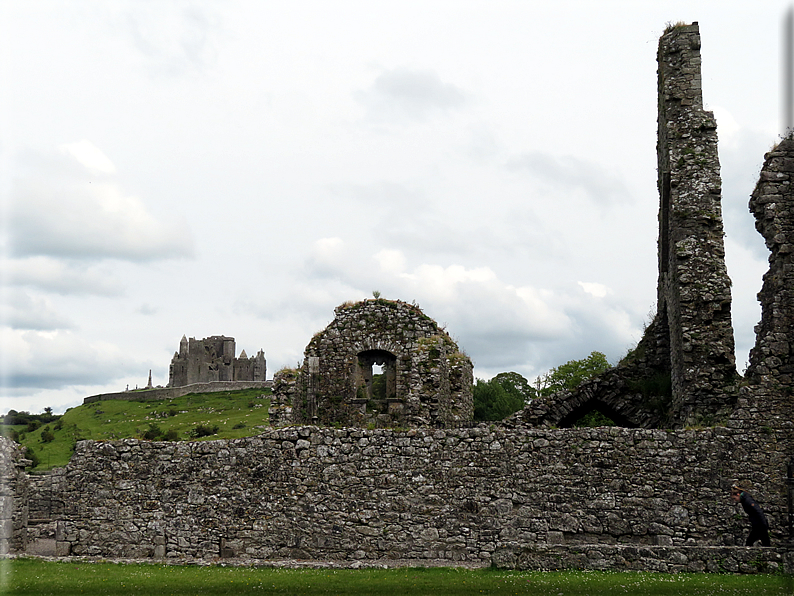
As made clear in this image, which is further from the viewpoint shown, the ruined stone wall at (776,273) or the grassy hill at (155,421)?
the grassy hill at (155,421)

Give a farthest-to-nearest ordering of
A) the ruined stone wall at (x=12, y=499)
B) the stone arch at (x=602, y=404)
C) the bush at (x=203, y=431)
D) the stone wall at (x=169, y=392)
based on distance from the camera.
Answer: the stone wall at (x=169, y=392)
the bush at (x=203, y=431)
the stone arch at (x=602, y=404)
the ruined stone wall at (x=12, y=499)

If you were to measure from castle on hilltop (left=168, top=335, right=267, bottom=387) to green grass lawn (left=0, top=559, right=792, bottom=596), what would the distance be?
106 m

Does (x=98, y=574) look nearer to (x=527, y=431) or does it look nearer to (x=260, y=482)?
(x=260, y=482)

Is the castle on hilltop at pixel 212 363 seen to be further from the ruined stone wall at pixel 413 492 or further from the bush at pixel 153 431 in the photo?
the ruined stone wall at pixel 413 492

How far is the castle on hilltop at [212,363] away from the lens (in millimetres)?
118500

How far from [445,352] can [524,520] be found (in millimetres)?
6944

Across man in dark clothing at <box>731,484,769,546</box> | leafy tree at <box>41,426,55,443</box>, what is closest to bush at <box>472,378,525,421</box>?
man in dark clothing at <box>731,484,769,546</box>

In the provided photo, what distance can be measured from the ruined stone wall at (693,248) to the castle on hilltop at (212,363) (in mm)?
104596

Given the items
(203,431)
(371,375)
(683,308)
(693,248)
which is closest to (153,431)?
(203,431)

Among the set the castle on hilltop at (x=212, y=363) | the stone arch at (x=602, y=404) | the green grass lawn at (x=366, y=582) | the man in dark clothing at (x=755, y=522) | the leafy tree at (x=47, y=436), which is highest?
the castle on hilltop at (x=212, y=363)

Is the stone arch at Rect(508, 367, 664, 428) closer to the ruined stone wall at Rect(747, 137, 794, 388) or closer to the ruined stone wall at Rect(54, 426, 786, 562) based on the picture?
the ruined stone wall at Rect(747, 137, 794, 388)

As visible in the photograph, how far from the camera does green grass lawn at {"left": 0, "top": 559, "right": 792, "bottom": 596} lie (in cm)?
1197

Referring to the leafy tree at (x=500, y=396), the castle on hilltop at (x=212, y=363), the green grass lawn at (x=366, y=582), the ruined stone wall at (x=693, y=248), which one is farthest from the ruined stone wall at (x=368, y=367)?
the castle on hilltop at (x=212, y=363)

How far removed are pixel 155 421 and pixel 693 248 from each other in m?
55.5
